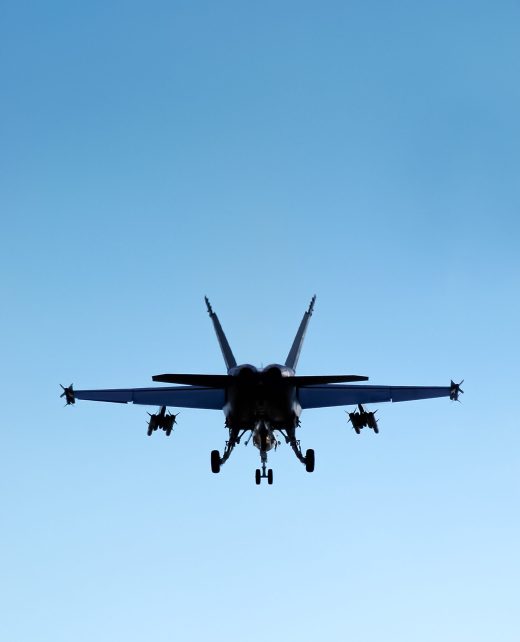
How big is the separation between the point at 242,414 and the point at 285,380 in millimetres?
2606

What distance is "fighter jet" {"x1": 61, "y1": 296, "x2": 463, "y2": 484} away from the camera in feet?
136

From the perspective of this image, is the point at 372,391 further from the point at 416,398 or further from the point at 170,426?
the point at 170,426

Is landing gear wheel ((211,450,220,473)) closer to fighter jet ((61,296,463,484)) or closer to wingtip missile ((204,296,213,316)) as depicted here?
fighter jet ((61,296,463,484))

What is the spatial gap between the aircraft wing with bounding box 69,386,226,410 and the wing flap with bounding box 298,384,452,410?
472 cm

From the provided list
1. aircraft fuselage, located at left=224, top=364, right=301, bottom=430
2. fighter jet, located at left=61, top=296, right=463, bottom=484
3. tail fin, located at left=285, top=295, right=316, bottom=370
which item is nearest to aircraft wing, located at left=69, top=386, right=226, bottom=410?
fighter jet, located at left=61, top=296, right=463, bottom=484

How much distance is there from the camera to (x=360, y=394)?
50.8 metres

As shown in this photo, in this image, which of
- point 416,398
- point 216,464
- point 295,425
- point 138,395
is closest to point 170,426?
point 138,395

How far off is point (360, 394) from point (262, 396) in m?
10.5

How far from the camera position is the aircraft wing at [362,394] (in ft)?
164

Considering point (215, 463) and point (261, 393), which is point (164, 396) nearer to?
point (215, 463)

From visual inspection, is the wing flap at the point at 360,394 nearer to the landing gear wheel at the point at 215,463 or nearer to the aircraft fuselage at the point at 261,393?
the landing gear wheel at the point at 215,463

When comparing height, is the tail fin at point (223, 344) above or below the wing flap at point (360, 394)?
above

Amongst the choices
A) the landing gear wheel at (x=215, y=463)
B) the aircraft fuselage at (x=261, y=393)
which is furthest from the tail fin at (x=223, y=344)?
the aircraft fuselage at (x=261, y=393)

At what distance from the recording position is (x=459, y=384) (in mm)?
50031
